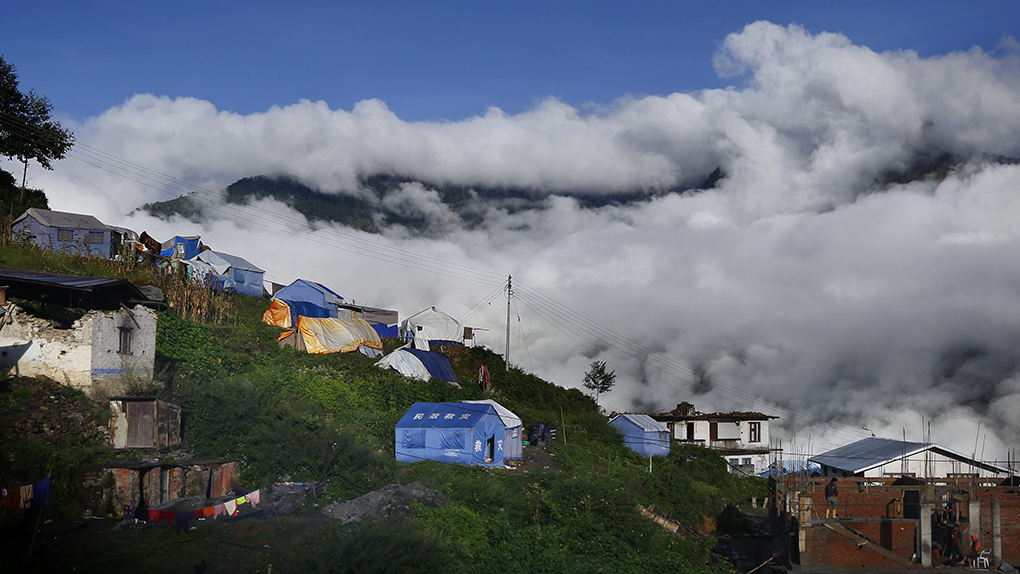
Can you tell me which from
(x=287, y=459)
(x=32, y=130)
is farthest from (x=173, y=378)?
(x=32, y=130)

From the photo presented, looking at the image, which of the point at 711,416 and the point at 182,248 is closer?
the point at 182,248

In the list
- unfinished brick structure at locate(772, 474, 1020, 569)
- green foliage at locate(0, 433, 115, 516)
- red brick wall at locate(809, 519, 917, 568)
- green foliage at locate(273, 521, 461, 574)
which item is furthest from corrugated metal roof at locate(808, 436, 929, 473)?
green foliage at locate(0, 433, 115, 516)

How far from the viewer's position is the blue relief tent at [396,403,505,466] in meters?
26.5

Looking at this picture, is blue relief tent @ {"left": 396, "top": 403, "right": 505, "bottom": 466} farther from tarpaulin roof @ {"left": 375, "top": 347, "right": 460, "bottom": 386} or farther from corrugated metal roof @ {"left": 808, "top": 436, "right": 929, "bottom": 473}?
corrugated metal roof @ {"left": 808, "top": 436, "right": 929, "bottom": 473}

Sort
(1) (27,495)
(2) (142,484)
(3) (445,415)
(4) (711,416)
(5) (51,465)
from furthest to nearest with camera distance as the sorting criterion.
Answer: (4) (711,416) → (3) (445,415) → (2) (142,484) → (5) (51,465) → (1) (27,495)

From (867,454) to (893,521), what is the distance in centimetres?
1584

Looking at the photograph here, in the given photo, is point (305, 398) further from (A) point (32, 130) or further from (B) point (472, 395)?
A: (A) point (32, 130)

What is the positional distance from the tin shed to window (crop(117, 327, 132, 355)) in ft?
10.6

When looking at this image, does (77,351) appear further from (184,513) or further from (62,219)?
(62,219)

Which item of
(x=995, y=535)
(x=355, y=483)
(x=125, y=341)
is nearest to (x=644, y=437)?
(x=995, y=535)

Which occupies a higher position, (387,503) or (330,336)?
(330,336)

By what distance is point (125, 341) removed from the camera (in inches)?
901

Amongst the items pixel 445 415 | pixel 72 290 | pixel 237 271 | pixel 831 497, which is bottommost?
pixel 831 497

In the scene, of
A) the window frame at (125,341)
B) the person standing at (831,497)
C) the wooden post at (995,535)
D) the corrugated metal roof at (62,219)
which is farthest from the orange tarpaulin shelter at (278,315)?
the wooden post at (995,535)
